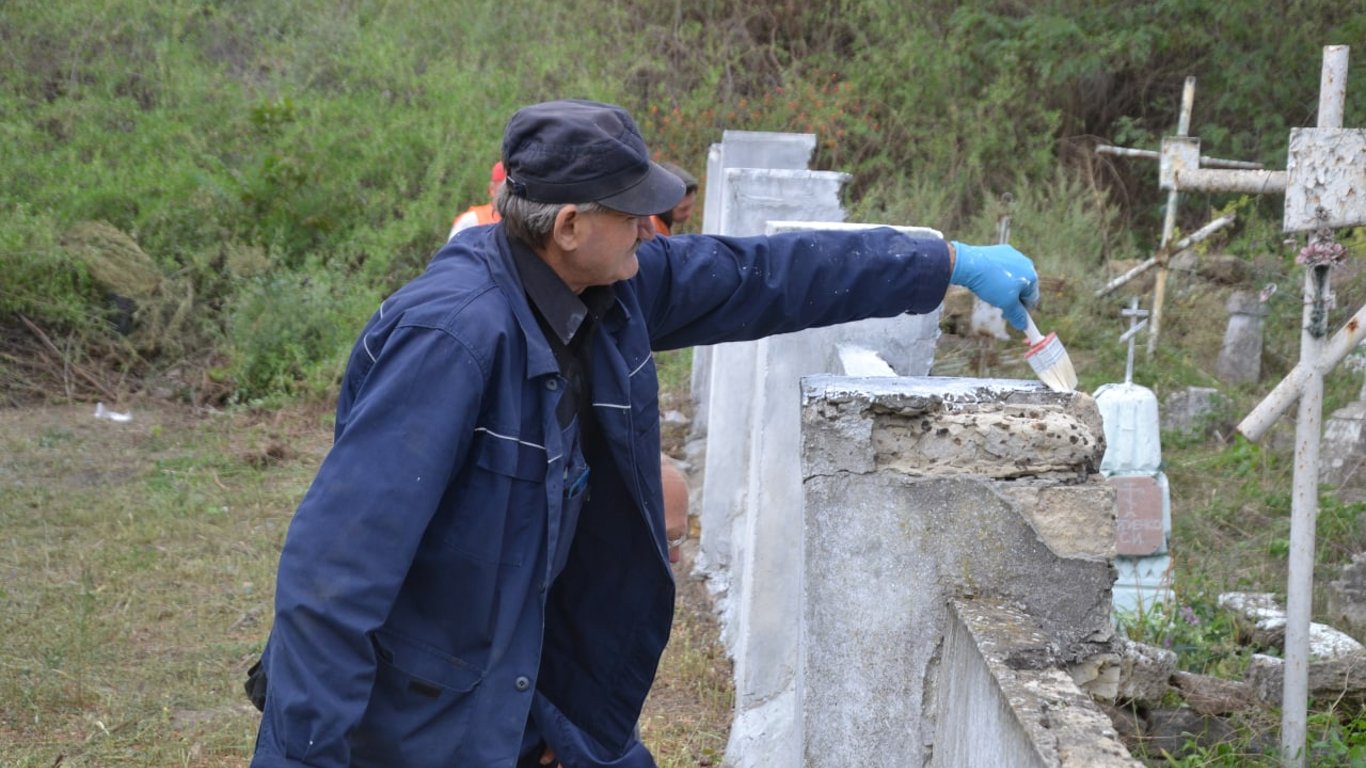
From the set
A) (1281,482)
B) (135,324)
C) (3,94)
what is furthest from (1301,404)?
(3,94)

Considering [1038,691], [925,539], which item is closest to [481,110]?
[925,539]

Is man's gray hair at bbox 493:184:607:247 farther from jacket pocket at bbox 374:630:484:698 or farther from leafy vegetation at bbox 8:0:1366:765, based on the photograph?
leafy vegetation at bbox 8:0:1366:765

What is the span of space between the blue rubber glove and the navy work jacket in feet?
2.73

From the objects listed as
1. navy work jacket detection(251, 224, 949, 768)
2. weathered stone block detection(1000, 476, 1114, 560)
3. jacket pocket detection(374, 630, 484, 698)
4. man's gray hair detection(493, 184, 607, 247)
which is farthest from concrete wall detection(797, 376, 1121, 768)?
jacket pocket detection(374, 630, 484, 698)

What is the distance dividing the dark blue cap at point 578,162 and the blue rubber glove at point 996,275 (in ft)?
3.14

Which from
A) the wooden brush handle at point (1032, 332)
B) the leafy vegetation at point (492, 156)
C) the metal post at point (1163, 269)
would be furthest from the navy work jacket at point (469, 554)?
the metal post at point (1163, 269)

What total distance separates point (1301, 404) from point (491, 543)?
2.36 m

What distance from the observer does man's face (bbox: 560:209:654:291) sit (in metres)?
2.15

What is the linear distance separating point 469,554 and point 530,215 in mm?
575

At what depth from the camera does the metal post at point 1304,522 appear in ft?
10.7

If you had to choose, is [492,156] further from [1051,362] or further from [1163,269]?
[1051,362]

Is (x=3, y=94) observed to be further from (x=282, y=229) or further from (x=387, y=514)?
(x=387, y=514)

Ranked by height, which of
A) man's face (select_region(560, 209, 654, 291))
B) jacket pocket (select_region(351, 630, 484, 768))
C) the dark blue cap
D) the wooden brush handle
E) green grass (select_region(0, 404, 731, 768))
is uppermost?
the dark blue cap

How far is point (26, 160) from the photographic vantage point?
979 cm
